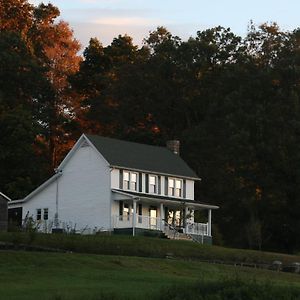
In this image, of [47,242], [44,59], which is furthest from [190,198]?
[44,59]

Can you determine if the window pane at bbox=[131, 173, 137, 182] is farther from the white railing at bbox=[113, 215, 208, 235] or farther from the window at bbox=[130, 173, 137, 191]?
the white railing at bbox=[113, 215, 208, 235]

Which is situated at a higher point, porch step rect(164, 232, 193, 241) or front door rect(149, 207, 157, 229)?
front door rect(149, 207, 157, 229)

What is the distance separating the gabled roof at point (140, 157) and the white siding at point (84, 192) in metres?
0.96

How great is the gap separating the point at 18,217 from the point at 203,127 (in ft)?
61.0

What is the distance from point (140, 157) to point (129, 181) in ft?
11.1

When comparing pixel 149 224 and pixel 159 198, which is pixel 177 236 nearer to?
pixel 149 224

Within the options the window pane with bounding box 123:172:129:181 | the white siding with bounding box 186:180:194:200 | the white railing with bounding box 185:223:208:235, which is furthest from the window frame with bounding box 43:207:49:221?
the white siding with bounding box 186:180:194:200

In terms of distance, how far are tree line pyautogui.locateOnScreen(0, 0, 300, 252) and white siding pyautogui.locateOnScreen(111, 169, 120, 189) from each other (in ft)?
37.5

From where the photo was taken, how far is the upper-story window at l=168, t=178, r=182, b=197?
7962 centimetres

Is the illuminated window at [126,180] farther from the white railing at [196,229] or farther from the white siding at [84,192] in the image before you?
the white railing at [196,229]

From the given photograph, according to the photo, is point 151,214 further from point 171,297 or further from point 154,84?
point 171,297

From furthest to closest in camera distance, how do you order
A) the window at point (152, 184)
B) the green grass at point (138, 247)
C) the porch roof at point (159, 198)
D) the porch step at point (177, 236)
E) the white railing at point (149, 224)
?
the window at point (152, 184)
the porch step at point (177, 236)
the white railing at point (149, 224)
the porch roof at point (159, 198)
the green grass at point (138, 247)

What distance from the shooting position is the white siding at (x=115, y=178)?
7525 cm

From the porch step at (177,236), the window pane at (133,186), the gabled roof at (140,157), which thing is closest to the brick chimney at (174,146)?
the gabled roof at (140,157)
